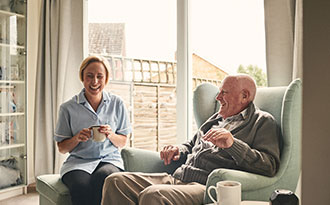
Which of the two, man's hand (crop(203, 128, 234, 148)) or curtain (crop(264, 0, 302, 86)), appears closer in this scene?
man's hand (crop(203, 128, 234, 148))

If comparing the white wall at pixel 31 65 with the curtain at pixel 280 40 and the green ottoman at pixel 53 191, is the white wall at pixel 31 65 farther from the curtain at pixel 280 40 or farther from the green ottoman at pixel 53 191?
the curtain at pixel 280 40

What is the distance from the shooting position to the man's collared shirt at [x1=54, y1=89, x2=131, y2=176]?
2.31 meters

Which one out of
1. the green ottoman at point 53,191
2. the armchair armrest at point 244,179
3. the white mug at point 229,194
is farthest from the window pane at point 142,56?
the white mug at point 229,194

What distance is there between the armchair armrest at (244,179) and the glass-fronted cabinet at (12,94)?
2.56 m

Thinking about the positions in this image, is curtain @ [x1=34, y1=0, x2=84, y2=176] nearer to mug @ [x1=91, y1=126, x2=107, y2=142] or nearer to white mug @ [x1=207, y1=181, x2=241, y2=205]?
mug @ [x1=91, y1=126, x2=107, y2=142]

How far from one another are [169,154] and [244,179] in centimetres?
59

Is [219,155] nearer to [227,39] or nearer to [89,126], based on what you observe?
[89,126]

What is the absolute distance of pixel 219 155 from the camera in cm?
188

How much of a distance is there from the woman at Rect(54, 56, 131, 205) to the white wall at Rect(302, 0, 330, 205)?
6.66 ft

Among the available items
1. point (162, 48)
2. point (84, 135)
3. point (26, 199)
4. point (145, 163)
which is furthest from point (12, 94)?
point (145, 163)

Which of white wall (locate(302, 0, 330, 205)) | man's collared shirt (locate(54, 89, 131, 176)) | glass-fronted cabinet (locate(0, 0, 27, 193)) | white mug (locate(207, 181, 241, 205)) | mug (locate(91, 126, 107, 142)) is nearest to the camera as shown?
white wall (locate(302, 0, 330, 205))

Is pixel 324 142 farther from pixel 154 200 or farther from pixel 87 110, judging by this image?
pixel 87 110

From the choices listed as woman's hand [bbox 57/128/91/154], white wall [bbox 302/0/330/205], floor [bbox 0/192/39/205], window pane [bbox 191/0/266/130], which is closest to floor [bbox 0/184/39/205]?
floor [bbox 0/192/39/205]

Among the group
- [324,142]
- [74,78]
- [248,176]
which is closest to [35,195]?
[74,78]
